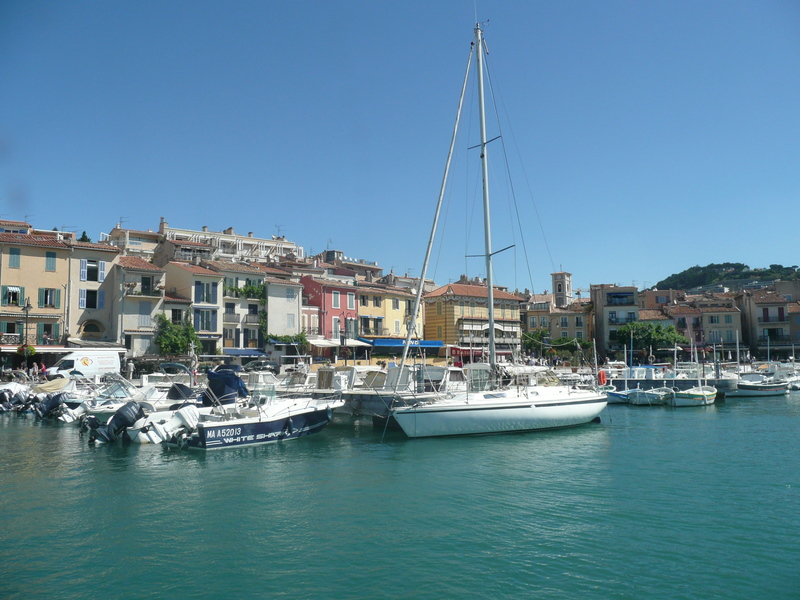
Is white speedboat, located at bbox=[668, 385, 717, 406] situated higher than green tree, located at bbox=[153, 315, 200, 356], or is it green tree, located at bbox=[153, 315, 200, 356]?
green tree, located at bbox=[153, 315, 200, 356]

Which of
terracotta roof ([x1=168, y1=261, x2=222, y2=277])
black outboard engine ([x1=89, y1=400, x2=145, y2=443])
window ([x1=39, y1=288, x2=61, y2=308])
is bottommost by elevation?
black outboard engine ([x1=89, y1=400, x2=145, y2=443])

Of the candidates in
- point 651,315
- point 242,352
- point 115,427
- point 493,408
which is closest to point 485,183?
point 493,408

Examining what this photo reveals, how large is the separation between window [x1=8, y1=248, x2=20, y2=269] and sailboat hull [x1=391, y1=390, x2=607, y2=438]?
125 ft

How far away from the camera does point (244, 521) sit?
49.0ft

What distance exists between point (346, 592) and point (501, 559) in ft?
10.6

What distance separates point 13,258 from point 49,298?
3892 mm

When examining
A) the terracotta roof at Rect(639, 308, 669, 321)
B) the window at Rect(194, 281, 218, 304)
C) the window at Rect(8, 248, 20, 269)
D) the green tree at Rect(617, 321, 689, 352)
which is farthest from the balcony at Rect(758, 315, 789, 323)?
the window at Rect(8, 248, 20, 269)


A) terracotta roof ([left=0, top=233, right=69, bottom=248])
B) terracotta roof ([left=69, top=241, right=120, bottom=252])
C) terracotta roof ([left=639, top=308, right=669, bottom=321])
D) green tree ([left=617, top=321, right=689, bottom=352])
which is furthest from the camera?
terracotta roof ([left=639, top=308, right=669, bottom=321])

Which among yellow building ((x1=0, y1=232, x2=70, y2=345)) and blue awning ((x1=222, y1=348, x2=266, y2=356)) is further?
blue awning ((x1=222, y1=348, x2=266, y2=356))

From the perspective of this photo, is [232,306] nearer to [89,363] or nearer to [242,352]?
[242,352]

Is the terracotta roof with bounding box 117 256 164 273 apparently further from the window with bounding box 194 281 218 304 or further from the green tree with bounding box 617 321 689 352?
the green tree with bounding box 617 321 689 352

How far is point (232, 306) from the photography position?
58.2m

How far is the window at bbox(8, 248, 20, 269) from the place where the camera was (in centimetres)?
4953

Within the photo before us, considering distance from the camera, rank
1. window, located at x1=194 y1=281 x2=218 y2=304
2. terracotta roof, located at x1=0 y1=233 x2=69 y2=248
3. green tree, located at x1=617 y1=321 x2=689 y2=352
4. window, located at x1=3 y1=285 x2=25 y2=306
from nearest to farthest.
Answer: window, located at x1=3 y1=285 x2=25 y2=306, terracotta roof, located at x1=0 y1=233 x2=69 y2=248, window, located at x1=194 y1=281 x2=218 y2=304, green tree, located at x1=617 y1=321 x2=689 y2=352
